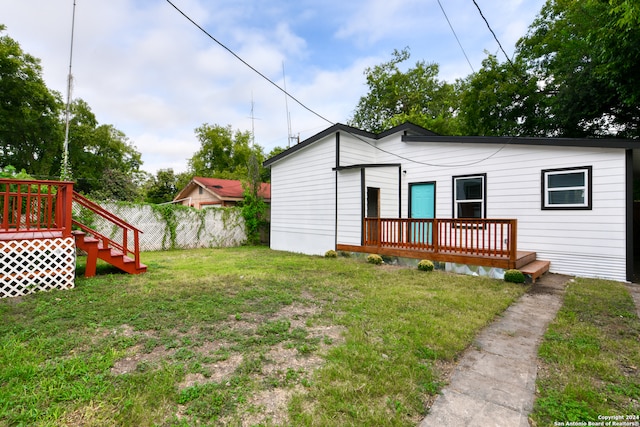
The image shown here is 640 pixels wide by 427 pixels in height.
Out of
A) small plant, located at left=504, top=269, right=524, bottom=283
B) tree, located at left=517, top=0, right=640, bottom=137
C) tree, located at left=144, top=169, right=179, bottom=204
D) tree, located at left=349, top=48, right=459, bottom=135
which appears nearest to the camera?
small plant, located at left=504, top=269, right=524, bottom=283

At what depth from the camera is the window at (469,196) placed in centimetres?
779

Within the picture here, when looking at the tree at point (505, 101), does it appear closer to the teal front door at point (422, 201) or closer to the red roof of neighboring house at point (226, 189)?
the teal front door at point (422, 201)

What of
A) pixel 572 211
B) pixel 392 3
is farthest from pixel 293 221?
pixel 572 211

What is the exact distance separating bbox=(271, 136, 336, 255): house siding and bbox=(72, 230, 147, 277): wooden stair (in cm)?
515

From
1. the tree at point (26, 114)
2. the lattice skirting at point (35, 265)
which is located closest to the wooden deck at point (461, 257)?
the lattice skirting at point (35, 265)

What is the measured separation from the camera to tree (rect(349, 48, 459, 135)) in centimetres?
2355

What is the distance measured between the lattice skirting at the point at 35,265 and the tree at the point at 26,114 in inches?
726

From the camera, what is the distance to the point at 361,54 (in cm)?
973

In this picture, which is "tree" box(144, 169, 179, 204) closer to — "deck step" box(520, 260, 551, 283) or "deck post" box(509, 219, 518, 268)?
"deck post" box(509, 219, 518, 268)

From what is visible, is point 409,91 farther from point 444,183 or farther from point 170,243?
point 170,243

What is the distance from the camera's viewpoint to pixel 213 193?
17750 millimetres

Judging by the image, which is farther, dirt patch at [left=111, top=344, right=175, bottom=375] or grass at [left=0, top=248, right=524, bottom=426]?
dirt patch at [left=111, top=344, right=175, bottom=375]

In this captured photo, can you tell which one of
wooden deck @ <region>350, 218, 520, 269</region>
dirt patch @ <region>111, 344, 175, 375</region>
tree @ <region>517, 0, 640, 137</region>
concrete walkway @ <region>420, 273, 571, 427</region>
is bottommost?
concrete walkway @ <region>420, 273, 571, 427</region>

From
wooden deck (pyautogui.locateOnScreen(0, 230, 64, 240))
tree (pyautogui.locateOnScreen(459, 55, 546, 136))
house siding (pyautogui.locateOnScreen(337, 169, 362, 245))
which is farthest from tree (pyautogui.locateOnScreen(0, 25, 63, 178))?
tree (pyautogui.locateOnScreen(459, 55, 546, 136))
